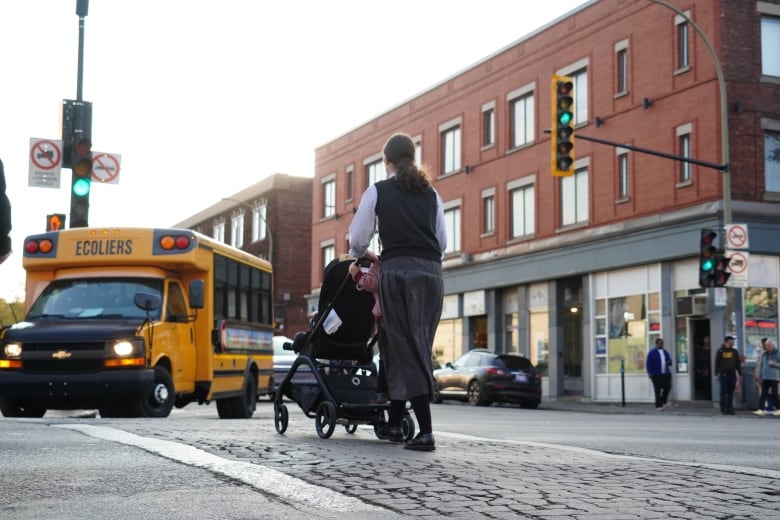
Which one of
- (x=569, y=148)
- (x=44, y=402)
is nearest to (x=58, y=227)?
(x=44, y=402)

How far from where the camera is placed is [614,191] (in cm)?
3338

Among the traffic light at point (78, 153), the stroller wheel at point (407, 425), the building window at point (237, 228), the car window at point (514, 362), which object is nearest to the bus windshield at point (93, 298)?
the traffic light at point (78, 153)

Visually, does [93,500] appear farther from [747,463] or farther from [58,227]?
[58,227]

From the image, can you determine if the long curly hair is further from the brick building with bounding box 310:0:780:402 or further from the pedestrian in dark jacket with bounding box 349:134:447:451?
the brick building with bounding box 310:0:780:402

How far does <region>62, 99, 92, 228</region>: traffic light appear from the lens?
15.1m

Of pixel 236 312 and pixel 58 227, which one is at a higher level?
pixel 58 227

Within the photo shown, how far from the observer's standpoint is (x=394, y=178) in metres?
7.76

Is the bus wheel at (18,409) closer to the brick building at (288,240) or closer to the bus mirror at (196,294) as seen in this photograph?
the bus mirror at (196,294)

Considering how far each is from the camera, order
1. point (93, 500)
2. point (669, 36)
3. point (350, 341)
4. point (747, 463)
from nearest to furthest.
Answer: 1. point (93, 500)
2. point (747, 463)
3. point (350, 341)
4. point (669, 36)

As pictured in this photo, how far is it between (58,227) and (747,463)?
1179 centimetres

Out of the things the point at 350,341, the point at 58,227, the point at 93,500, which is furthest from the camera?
the point at 58,227

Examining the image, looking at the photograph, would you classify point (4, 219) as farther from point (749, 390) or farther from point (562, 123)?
point (749, 390)

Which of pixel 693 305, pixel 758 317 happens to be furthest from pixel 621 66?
pixel 758 317

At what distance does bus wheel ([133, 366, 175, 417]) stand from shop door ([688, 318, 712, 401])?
62.5 ft
